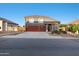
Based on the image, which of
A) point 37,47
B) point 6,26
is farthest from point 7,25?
point 37,47

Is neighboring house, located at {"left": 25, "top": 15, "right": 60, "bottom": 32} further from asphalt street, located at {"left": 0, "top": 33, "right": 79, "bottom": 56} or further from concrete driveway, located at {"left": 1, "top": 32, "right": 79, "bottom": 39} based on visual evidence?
asphalt street, located at {"left": 0, "top": 33, "right": 79, "bottom": 56}

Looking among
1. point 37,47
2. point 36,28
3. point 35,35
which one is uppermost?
point 36,28

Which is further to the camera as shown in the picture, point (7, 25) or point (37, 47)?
point (7, 25)

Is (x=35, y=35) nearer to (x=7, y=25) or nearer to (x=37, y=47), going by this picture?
(x=37, y=47)

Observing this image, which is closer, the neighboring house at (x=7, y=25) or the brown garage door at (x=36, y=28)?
the neighboring house at (x=7, y=25)

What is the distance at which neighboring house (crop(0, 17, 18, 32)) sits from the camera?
4.14m

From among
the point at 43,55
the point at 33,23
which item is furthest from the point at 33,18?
the point at 43,55

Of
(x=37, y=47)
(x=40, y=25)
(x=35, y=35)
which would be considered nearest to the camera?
(x=37, y=47)

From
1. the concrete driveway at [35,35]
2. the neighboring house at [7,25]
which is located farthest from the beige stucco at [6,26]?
the concrete driveway at [35,35]

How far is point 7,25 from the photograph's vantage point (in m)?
4.29

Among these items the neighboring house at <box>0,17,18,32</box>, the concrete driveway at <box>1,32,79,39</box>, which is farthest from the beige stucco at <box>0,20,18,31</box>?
the concrete driveway at <box>1,32,79,39</box>

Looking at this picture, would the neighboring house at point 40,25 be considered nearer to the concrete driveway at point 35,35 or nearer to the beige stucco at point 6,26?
the concrete driveway at point 35,35

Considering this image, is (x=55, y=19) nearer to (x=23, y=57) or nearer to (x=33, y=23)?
(x=33, y=23)

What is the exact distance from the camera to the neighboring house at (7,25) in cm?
414
